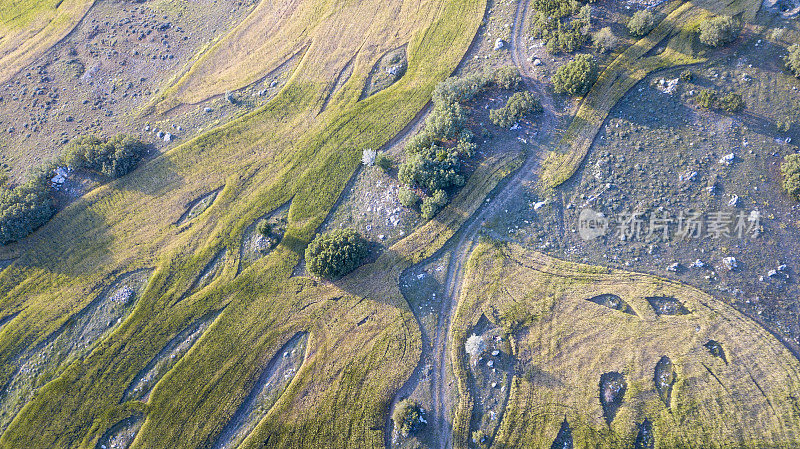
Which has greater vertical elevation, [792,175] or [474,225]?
[474,225]

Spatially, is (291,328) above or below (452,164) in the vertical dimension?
below

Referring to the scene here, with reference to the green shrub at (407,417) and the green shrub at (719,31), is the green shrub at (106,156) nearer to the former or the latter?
the green shrub at (407,417)

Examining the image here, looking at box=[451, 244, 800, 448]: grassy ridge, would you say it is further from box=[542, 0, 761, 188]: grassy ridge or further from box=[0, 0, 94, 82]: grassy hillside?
box=[0, 0, 94, 82]: grassy hillside

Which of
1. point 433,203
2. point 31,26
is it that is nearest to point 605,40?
point 433,203

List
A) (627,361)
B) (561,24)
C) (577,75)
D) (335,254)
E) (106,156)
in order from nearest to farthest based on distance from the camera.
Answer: (627,361) → (335,254) → (577,75) → (561,24) → (106,156)

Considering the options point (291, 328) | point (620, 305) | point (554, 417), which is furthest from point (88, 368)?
point (620, 305)

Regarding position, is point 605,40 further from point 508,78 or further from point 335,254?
point 335,254

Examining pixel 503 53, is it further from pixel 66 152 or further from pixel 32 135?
pixel 32 135

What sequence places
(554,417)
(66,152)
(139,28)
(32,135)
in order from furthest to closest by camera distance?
1. (139,28)
2. (32,135)
3. (66,152)
4. (554,417)
